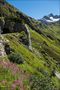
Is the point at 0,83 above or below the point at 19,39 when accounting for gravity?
above

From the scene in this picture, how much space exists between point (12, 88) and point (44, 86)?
6.03 meters

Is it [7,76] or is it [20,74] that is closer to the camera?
[7,76]

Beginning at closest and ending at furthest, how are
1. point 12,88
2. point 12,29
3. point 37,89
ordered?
point 12,88 < point 37,89 < point 12,29

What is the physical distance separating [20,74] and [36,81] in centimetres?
193

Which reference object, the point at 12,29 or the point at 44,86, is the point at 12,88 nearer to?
the point at 44,86

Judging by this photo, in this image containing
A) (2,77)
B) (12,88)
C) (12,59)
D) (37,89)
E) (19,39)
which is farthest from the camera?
(19,39)

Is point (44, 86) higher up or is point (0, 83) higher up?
point (0, 83)

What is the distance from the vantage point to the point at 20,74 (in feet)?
87.8

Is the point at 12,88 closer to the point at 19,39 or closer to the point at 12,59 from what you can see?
the point at 12,59

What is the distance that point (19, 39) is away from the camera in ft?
217

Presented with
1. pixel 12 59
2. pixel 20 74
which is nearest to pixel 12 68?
pixel 20 74

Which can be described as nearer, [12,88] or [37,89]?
[12,88]

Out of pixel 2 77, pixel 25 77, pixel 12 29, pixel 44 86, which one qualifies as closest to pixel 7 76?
pixel 2 77

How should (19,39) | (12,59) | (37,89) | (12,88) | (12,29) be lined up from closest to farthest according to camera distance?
(12,88) → (37,89) → (12,59) → (19,39) → (12,29)
